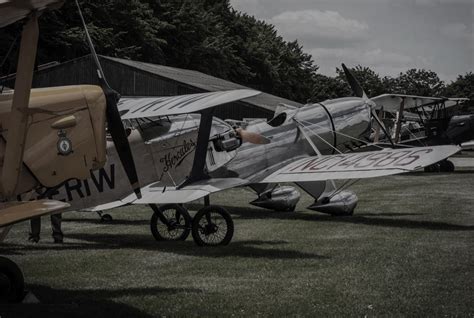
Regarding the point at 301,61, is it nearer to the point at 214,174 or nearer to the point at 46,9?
the point at 214,174

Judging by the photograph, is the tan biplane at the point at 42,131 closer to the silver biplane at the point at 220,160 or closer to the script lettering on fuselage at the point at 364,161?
the silver biplane at the point at 220,160

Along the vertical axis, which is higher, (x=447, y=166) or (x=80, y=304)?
(x=80, y=304)

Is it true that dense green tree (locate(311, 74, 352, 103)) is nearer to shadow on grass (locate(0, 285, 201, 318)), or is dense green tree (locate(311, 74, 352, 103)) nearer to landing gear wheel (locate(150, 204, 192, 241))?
landing gear wheel (locate(150, 204, 192, 241))

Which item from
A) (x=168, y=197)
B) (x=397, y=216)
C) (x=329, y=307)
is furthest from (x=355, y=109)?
(x=329, y=307)

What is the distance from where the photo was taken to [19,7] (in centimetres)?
557

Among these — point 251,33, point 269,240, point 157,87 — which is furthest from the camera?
point 251,33

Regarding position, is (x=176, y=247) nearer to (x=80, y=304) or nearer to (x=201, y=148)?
(x=201, y=148)

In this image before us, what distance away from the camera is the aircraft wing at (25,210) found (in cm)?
503

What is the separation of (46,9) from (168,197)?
3914mm

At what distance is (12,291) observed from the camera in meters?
6.34

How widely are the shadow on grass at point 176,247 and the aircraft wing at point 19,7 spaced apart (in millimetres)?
4155

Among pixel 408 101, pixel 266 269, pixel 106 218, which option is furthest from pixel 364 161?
pixel 408 101

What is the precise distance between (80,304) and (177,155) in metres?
4.66

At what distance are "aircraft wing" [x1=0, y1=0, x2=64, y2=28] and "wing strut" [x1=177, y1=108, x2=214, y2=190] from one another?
13.2 ft
